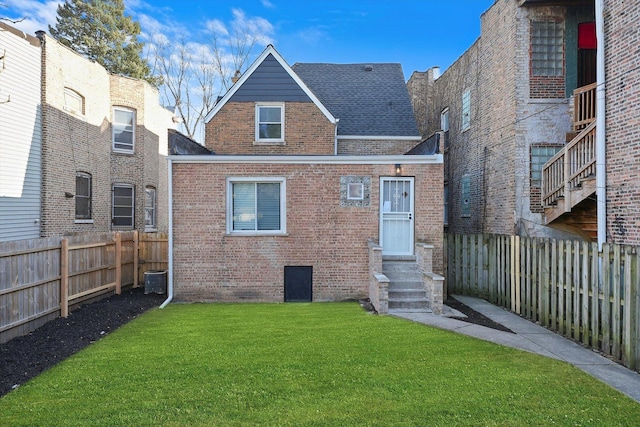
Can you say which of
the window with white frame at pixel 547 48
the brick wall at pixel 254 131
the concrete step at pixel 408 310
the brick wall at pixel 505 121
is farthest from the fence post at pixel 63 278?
the window with white frame at pixel 547 48

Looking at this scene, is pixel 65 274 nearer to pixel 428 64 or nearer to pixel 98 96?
pixel 98 96

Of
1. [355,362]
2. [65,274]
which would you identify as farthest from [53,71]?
[355,362]

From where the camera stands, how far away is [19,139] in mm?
12758

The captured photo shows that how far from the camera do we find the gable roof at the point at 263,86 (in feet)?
47.1

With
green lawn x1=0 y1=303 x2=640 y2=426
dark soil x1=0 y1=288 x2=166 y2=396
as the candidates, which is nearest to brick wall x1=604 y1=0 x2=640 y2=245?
green lawn x1=0 y1=303 x2=640 y2=426

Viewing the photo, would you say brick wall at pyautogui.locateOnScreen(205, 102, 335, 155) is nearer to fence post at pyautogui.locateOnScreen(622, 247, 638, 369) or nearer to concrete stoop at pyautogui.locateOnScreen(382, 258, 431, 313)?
concrete stoop at pyautogui.locateOnScreen(382, 258, 431, 313)

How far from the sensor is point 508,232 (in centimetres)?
1220

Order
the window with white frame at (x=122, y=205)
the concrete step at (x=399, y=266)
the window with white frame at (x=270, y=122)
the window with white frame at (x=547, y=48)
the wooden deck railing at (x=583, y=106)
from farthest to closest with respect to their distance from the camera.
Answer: the window with white frame at (x=122, y=205), the window with white frame at (x=270, y=122), the window with white frame at (x=547, y=48), the wooden deck railing at (x=583, y=106), the concrete step at (x=399, y=266)

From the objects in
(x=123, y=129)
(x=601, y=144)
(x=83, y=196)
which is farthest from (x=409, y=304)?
(x=123, y=129)

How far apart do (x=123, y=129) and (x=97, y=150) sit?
1.98 m

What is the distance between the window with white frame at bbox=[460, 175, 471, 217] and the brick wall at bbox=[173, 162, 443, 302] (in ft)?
19.2

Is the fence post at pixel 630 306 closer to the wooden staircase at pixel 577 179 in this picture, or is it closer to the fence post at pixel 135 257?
the wooden staircase at pixel 577 179

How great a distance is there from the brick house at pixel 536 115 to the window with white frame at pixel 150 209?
15.2m

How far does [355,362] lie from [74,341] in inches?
200
